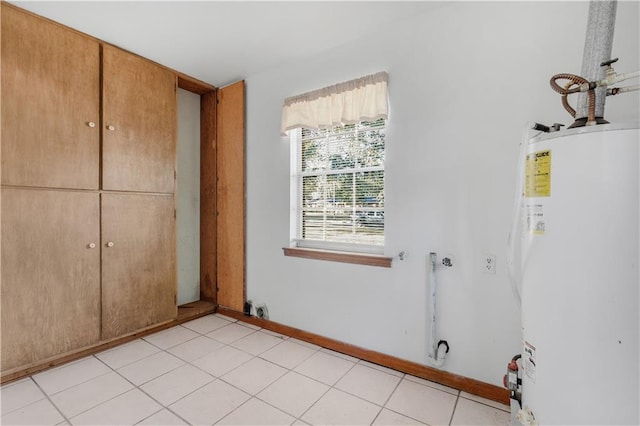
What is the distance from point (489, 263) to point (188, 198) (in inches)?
131

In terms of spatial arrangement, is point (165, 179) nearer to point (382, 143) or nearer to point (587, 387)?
point (382, 143)

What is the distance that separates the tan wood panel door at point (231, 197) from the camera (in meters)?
3.28

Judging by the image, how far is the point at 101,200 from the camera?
8.38ft

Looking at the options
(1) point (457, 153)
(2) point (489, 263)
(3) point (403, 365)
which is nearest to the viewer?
(2) point (489, 263)

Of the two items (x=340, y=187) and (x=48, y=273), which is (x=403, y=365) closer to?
(x=340, y=187)

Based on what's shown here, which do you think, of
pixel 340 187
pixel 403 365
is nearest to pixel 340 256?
→ pixel 340 187

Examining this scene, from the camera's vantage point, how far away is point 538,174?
122cm

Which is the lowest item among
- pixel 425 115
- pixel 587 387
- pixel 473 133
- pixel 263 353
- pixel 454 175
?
pixel 263 353

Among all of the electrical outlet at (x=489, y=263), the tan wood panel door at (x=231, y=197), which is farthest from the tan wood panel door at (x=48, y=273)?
the electrical outlet at (x=489, y=263)

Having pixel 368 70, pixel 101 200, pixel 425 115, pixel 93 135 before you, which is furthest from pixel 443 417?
pixel 93 135

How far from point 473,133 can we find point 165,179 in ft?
9.46

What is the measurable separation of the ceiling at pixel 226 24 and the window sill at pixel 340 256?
186 cm

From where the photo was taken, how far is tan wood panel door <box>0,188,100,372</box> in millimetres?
2088

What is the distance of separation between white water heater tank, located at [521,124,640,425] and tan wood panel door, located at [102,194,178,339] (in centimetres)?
310
